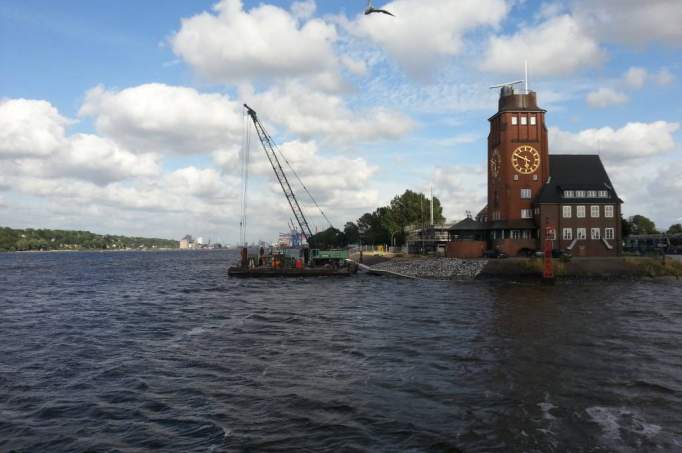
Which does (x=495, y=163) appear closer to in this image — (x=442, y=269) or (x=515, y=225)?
(x=515, y=225)

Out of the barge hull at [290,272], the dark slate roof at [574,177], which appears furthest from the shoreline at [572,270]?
the barge hull at [290,272]

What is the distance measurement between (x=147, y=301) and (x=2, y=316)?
46.1ft

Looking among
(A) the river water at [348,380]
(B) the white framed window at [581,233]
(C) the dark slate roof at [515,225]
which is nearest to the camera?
(A) the river water at [348,380]

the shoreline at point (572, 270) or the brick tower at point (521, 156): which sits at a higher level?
the brick tower at point (521, 156)

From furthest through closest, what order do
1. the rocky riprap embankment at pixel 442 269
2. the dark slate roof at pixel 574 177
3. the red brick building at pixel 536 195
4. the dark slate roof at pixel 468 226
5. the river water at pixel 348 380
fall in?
the dark slate roof at pixel 468 226, the dark slate roof at pixel 574 177, the red brick building at pixel 536 195, the rocky riprap embankment at pixel 442 269, the river water at pixel 348 380

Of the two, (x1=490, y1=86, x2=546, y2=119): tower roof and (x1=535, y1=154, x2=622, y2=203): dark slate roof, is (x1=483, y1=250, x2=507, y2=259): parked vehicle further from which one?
(x1=490, y1=86, x2=546, y2=119): tower roof

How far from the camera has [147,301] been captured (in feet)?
182

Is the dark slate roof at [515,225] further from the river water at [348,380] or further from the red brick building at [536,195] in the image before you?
the river water at [348,380]

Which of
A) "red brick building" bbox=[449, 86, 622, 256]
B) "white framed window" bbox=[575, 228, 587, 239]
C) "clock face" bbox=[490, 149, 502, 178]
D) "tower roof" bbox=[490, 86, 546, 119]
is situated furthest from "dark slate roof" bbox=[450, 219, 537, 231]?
"tower roof" bbox=[490, 86, 546, 119]

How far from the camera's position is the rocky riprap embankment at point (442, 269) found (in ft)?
249

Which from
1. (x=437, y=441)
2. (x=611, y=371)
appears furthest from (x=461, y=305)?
(x=437, y=441)

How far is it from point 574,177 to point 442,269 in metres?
31.1

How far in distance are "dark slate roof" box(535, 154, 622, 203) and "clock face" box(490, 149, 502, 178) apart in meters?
8.73

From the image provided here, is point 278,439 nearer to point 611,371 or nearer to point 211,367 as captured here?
point 211,367
